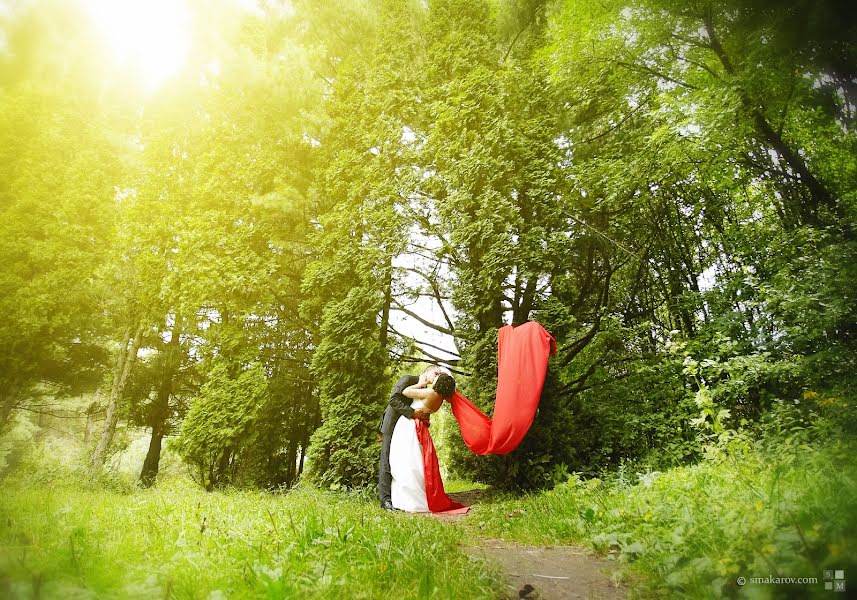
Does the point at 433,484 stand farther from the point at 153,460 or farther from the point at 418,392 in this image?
the point at 153,460

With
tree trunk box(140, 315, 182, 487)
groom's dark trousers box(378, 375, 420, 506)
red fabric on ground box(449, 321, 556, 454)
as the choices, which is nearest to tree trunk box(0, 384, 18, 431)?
tree trunk box(140, 315, 182, 487)

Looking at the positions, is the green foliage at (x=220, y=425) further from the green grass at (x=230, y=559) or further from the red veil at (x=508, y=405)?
the green grass at (x=230, y=559)

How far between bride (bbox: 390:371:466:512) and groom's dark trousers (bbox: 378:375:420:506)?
0.30 ft

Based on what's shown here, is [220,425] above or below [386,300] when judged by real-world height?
below

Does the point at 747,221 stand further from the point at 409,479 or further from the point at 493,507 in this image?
the point at 409,479

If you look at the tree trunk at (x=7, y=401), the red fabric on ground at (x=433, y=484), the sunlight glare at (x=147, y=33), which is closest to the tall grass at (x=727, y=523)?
the red fabric on ground at (x=433, y=484)

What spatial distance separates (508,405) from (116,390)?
32.3ft

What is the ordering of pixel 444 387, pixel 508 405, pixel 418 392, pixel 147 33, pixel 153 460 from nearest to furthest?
pixel 508 405
pixel 147 33
pixel 444 387
pixel 418 392
pixel 153 460

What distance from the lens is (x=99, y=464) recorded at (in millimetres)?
8289

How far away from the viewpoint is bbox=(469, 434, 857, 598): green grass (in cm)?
159

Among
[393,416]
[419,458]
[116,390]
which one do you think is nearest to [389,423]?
[393,416]

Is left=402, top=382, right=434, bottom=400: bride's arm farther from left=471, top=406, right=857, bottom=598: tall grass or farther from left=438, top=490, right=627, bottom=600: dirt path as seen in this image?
left=438, top=490, right=627, bottom=600: dirt path

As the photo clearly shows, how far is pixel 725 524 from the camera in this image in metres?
2.16

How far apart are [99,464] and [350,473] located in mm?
6003
